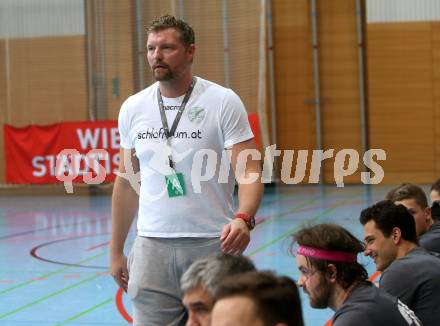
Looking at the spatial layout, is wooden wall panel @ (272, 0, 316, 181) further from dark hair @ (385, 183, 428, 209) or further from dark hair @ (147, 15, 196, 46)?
dark hair @ (147, 15, 196, 46)

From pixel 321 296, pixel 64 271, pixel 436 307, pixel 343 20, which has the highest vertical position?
pixel 343 20

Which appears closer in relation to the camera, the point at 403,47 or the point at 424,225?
the point at 424,225

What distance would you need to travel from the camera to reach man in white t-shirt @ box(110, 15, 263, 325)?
421 centimetres

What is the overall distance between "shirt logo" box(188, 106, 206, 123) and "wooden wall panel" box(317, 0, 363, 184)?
18.9 meters

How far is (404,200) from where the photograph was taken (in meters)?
6.08

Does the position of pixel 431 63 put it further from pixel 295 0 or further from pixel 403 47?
pixel 295 0

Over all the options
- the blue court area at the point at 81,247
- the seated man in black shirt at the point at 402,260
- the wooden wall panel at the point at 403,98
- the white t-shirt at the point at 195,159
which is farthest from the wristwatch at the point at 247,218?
the wooden wall panel at the point at 403,98

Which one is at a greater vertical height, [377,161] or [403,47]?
[403,47]

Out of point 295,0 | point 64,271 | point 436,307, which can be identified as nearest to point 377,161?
point 295,0

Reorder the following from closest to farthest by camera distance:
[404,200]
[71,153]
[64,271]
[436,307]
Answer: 1. [436,307]
2. [404,200]
3. [64,271]
4. [71,153]

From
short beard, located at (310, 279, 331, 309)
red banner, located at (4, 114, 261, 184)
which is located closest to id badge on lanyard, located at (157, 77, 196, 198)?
short beard, located at (310, 279, 331, 309)

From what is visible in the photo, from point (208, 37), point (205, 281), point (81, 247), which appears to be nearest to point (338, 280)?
point (205, 281)

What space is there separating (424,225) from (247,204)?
2.46 metres

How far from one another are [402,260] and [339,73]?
18.8 meters
